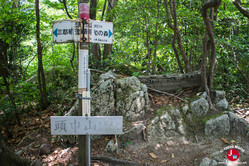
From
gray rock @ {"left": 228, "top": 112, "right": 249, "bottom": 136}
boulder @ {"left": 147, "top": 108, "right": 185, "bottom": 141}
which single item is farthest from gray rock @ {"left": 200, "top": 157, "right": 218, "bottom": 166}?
gray rock @ {"left": 228, "top": 112, "right": 249, "bottom": 136}

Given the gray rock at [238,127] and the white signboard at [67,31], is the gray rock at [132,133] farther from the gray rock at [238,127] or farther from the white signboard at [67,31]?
the white signboard at [67,31]

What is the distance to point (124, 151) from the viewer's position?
429cm

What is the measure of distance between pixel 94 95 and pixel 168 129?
2.21 m

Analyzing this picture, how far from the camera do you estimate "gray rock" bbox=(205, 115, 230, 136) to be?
190 inches

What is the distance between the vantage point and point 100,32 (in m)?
2.62

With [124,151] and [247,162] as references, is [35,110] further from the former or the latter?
[247,162]

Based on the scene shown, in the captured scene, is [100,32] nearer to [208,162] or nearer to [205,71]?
[208,162]

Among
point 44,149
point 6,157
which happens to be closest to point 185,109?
point 44,149

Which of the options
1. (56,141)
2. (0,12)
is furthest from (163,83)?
(0,12)

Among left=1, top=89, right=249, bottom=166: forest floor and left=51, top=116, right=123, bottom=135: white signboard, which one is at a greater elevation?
left=51, top=116, right=123, bottom=135: white signboard

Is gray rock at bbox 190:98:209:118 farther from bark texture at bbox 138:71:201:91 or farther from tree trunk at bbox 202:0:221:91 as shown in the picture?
bark texture at bbox 138:71:201:91

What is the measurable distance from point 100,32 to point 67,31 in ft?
1.51

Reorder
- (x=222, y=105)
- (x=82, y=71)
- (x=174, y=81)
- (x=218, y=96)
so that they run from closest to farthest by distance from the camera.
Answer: (x=82, y=71)
(x=222, y=105)
(x=218, y=96)
(x=174, y=81)

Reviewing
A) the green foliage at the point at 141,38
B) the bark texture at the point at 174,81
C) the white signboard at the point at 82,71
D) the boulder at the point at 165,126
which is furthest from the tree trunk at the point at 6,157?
the bark texture at the point at 174,81
